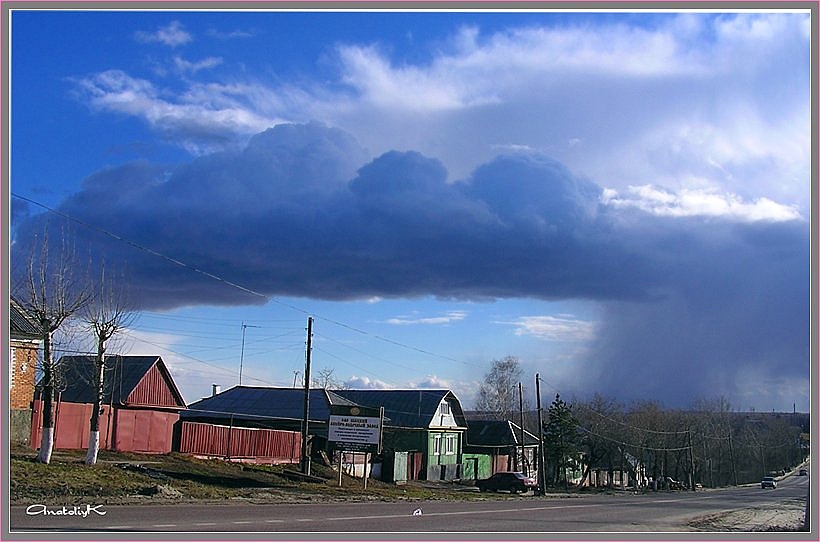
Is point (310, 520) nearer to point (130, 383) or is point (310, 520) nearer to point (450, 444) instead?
point (130, 383)

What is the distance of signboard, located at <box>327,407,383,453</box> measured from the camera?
39.0m

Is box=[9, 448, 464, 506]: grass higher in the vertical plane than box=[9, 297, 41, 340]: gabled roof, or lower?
lower

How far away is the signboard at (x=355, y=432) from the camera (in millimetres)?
39031

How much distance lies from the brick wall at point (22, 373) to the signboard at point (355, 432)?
12492mm

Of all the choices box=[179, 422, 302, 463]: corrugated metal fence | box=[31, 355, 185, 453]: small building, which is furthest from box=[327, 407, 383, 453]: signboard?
box=[31, 355, 185, 453]: small building

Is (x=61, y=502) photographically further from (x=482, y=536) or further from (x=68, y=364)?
(x=68, y=364)

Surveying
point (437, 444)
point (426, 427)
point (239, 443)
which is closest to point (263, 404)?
point (426, 427)

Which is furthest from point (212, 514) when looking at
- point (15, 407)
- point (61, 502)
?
point (15, 407)

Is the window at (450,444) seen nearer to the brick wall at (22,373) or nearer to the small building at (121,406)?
the small building at (121,406)

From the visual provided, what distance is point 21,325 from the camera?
33.6m

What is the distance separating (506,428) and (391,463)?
27685mm

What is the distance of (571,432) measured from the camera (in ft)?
245

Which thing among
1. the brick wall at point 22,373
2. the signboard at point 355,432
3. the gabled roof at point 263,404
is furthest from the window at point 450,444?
the brick wall at point 22,373
